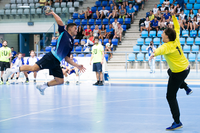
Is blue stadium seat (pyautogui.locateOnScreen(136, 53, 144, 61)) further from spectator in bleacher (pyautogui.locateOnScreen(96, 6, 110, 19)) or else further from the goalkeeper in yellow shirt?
the goalkeeper in yellow shirt

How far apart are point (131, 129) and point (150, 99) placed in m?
3.72

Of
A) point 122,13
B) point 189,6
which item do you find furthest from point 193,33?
point 122,13

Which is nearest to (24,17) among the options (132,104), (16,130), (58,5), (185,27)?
(58,5)

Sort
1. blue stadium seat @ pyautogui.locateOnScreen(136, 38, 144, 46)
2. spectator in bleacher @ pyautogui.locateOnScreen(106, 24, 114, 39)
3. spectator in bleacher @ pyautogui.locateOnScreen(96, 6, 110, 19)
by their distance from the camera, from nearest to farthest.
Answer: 1. blue stadium seat @ pyautogui.locateOnScreen(136, 38, 144, 46)
2. spectator in bleacher @ pyautogui.locateOnScreen(106, 24, 114, 39)
3. spectator in bleacher @ pyautogui.locateOnScreen(96, 6, 110, 19)

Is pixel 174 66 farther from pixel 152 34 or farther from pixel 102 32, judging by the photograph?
pixel 102 32

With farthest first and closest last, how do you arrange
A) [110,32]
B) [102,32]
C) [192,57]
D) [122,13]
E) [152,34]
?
[122,13] → [102,32] → [110,32] → [152,34] → [192,57]

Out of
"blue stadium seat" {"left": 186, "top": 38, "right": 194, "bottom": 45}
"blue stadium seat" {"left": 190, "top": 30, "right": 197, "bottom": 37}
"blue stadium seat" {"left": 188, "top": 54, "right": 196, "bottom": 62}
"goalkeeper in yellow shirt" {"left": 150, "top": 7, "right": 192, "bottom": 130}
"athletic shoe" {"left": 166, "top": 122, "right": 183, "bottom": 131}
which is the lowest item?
"athletic shoe" {"left": 166, "top": 122, "right": 183, "bottom": 131}

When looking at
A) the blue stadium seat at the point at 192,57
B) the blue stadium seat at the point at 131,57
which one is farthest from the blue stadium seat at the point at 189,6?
the blue stadium seat at the point at 131,57

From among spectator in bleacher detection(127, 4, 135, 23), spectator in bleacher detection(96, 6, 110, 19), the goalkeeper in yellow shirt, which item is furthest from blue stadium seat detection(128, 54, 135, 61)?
the goalkeeper in yellow shirt

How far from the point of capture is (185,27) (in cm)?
2052

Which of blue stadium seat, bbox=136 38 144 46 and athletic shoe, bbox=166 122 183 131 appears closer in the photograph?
athletic shoe, bbox=166 122 183 131

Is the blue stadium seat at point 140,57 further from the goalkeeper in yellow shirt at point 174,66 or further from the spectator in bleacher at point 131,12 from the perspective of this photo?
the goalkeeper in yellow shirt at point 174,66

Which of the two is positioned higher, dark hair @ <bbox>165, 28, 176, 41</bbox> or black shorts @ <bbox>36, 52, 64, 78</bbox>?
dark hair @ <bbox>165, 28, 176, 41</bbox>

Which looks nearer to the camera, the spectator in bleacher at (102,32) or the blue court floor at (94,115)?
the blue court floor at (94,115)
